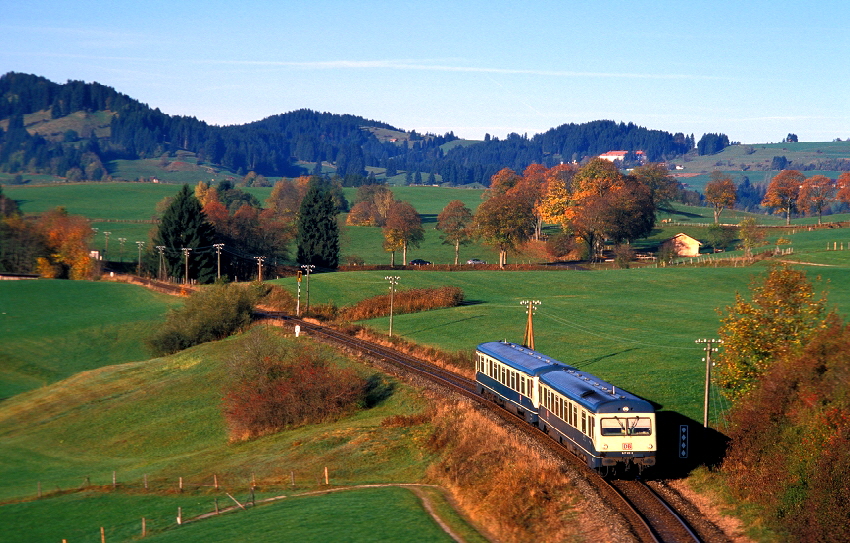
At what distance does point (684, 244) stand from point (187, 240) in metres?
81.4

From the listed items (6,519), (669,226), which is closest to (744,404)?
(6,519)

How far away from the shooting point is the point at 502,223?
418 feet

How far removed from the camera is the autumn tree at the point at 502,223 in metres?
128

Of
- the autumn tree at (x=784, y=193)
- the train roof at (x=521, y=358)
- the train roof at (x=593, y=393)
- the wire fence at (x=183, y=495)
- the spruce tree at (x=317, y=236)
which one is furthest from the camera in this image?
the autumn tree at (x=784, y=193)

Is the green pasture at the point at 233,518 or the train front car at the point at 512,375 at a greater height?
the train front car at the point at 512,375

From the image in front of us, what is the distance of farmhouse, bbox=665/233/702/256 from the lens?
142 meters

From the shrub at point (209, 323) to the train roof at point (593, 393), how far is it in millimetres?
46673

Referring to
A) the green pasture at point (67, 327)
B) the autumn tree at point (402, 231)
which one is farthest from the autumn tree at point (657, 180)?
the green pasture at point (67, 327)

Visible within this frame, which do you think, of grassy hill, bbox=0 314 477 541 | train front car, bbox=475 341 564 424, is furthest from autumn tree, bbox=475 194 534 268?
train front car, bbox=475 341 564 424

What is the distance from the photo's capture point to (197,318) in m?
76.9

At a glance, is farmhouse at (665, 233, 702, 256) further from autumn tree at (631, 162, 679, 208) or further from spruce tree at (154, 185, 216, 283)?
spruce tree at (154, 185, 216, 283)

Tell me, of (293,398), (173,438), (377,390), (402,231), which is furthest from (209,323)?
(402,231)

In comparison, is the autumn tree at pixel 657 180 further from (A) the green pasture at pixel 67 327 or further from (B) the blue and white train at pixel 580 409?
(B) the blue and white train at pixel 580 409

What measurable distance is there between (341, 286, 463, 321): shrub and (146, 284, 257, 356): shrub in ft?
33.2
